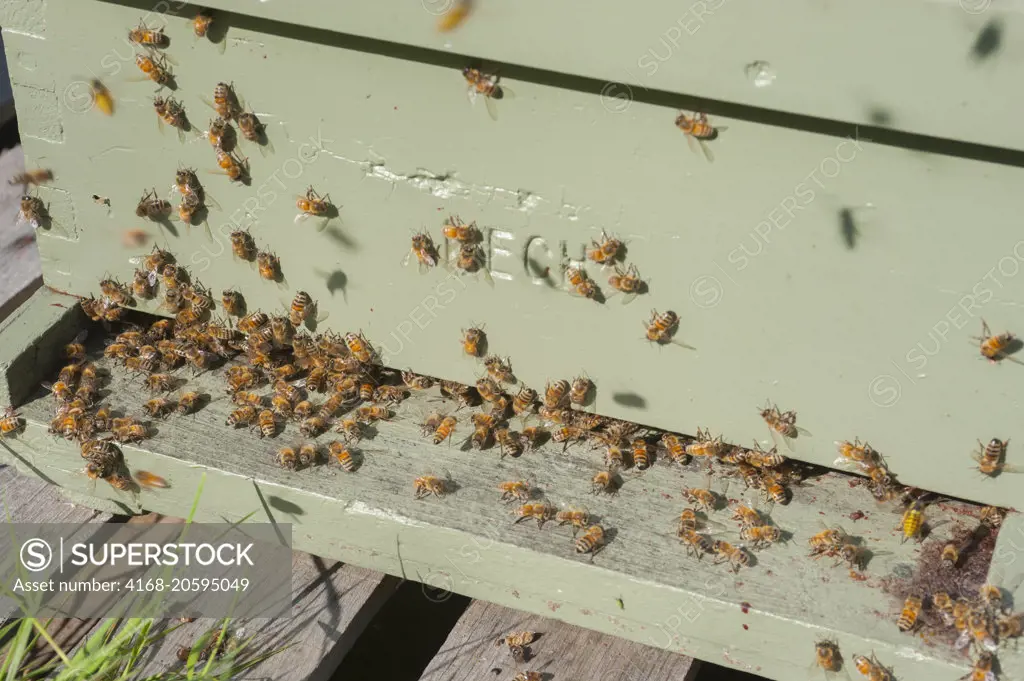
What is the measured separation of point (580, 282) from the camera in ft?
→ 9.32

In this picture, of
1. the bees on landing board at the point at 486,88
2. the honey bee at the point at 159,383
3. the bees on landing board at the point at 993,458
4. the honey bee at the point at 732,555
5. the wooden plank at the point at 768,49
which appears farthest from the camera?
the honey bee at the point at 159,383

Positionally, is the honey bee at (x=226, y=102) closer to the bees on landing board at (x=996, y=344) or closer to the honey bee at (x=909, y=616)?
the bees on landing board at (x=996, y=344)

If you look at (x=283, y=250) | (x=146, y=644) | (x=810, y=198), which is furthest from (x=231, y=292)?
(x=810, y=198)

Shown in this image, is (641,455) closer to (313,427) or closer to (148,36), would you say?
(313,427)

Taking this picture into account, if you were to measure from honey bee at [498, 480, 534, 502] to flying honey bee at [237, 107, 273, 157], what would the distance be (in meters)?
1.13

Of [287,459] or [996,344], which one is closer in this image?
→ [996,344]

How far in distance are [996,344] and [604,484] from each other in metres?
1.08

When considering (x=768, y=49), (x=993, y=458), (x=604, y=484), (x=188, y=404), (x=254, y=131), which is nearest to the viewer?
(x=768, y=49)

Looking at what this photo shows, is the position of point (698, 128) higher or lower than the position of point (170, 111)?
higher

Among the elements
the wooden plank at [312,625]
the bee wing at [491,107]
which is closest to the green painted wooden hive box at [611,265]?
the bee wing at [491,107]

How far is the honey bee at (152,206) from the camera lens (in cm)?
322

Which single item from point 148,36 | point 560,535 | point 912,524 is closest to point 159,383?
point 148,36

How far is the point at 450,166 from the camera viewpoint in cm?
283

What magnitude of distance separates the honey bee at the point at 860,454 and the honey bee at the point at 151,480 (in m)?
1.91
